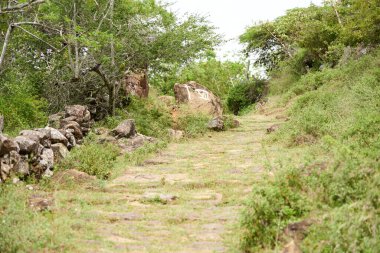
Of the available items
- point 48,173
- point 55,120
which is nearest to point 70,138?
point 55,120

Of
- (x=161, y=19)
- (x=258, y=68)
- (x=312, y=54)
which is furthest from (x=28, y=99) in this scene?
(x=258, y=68)

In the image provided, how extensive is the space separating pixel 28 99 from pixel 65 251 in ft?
28.9

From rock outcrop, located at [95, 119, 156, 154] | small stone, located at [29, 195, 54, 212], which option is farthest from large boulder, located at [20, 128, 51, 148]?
small stone, located at [29, 195, 54, 212]

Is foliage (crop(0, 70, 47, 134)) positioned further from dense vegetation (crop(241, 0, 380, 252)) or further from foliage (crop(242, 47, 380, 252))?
foliage (crop(242, 47, 380, 252))

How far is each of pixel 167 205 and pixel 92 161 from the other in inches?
123

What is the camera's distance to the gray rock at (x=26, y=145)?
8.41m

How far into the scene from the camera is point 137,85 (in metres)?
18.5

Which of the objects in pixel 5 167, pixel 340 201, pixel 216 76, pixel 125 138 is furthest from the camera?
pixel 216 76

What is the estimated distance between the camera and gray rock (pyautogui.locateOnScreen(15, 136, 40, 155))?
8409mm

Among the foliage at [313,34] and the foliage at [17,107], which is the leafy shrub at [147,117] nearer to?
the foliage at [17,107]

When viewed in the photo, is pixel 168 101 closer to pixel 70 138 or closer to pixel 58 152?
pixel 70 138

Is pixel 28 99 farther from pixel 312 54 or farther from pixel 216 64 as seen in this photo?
pixel 216 64

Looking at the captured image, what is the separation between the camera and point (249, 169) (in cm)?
903

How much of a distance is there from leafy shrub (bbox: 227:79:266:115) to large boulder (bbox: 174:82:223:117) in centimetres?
988
